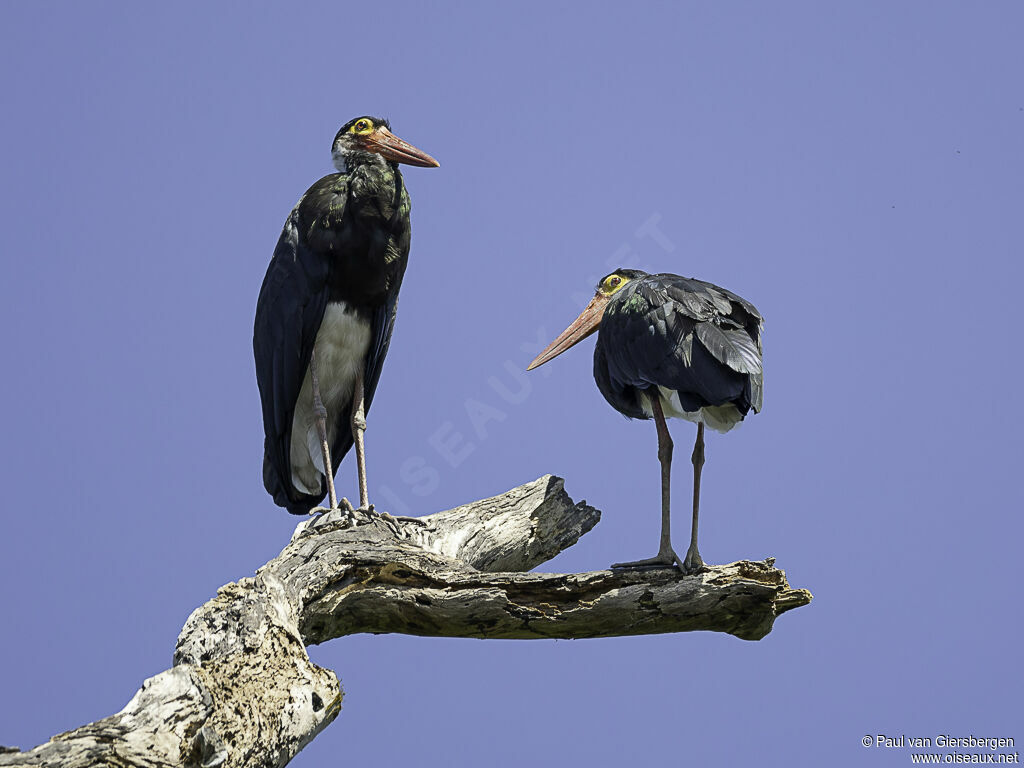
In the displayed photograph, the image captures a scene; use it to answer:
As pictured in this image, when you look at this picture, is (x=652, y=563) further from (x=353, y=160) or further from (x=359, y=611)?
(x=353, y=160)

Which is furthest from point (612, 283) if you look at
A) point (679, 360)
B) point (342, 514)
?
point (342, 514)

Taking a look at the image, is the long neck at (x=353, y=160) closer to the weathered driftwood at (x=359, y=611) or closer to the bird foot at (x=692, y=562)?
the weathered driftwood at (x=359, y=611)

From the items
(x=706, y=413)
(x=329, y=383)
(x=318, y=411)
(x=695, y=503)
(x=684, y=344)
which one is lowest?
(x=695, y=503)

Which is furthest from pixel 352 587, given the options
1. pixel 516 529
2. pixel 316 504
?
pixel 316 504

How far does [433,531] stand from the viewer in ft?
21.6

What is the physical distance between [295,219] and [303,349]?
86 centimetres

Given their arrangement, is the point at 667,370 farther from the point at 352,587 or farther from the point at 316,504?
the point at 316,504

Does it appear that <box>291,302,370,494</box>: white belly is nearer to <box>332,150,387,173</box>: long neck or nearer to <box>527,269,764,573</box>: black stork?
<box>332,150,387,173</box>: long neck

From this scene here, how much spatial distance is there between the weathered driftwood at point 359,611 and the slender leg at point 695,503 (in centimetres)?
18

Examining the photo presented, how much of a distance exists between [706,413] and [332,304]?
8.40 ft

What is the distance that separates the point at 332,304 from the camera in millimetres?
7387

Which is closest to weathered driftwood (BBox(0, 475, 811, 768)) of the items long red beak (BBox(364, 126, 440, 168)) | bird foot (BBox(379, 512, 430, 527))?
bird foot (BBox(379, 512, 430, 527))

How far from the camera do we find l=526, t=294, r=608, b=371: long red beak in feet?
27.3

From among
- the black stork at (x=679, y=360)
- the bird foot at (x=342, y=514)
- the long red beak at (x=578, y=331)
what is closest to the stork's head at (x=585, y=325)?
the long red beak at (x=578, y=331)
